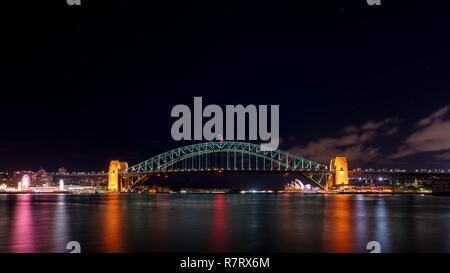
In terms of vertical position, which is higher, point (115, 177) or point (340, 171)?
point (340, 171)

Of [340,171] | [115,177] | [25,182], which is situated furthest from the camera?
[25,182]

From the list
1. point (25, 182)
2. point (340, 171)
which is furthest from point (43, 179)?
point (340, 171)

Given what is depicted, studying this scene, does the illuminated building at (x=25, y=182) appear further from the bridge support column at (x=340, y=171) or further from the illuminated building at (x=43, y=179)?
the bridge support column at (x=340, y=171)

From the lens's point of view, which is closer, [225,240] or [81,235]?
[225,240]

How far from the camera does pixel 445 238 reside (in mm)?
16547

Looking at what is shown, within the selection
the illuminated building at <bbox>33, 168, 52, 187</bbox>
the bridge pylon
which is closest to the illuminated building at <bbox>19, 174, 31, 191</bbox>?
the illuminated building at <bbox>33, 168, 52, 187</bbox>

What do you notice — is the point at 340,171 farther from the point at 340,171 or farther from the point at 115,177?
the point at 115,177

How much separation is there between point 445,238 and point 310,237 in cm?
495

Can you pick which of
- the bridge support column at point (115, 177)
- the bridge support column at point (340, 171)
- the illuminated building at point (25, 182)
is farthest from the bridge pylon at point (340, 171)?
the illuminated building at point (25, 182)

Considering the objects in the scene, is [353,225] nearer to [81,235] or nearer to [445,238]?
[445,238]

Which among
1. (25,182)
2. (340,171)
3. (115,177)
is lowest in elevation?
(25,182)

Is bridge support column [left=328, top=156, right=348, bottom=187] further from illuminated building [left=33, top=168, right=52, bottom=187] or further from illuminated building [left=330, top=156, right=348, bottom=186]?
illuminated building [left=33, top=168, right=52, bottom=187]
